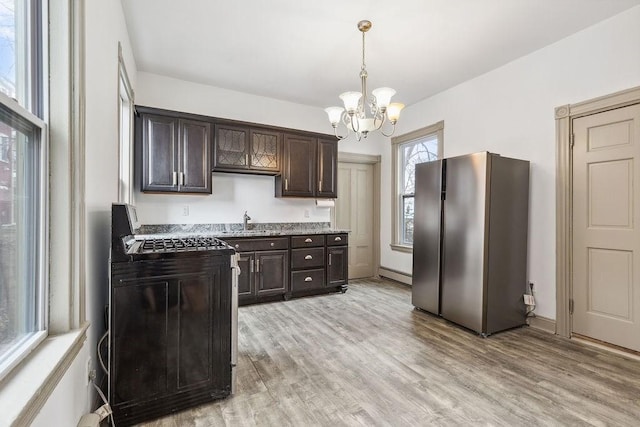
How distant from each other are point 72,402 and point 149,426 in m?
0.58

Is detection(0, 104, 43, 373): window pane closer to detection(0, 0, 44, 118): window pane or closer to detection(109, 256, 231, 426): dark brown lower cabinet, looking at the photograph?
detection(0, 0, 44, 118): window pane

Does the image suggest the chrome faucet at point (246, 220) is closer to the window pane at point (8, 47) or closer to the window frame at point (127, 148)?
the window frame at point (127, 148)

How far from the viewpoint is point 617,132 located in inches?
104

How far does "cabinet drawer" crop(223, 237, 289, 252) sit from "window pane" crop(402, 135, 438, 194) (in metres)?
2.17

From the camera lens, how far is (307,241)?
4188 mm

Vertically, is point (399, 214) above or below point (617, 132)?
below

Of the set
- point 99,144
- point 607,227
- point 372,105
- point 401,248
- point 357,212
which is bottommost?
point 401,248

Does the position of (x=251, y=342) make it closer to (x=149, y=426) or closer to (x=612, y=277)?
(x=149, y=426)

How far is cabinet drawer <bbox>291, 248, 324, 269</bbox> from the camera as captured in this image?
4098 mm

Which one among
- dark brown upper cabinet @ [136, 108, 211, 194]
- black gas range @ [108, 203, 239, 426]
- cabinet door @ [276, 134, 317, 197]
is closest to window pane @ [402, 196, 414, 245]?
cabinet door @ [276, 134, 317, 197]

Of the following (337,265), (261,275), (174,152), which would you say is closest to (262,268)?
(261,275)

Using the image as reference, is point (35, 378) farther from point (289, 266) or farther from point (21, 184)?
point (289, 266)

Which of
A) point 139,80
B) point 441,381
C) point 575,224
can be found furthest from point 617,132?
point 139,80

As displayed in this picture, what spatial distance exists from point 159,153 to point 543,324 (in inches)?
176
